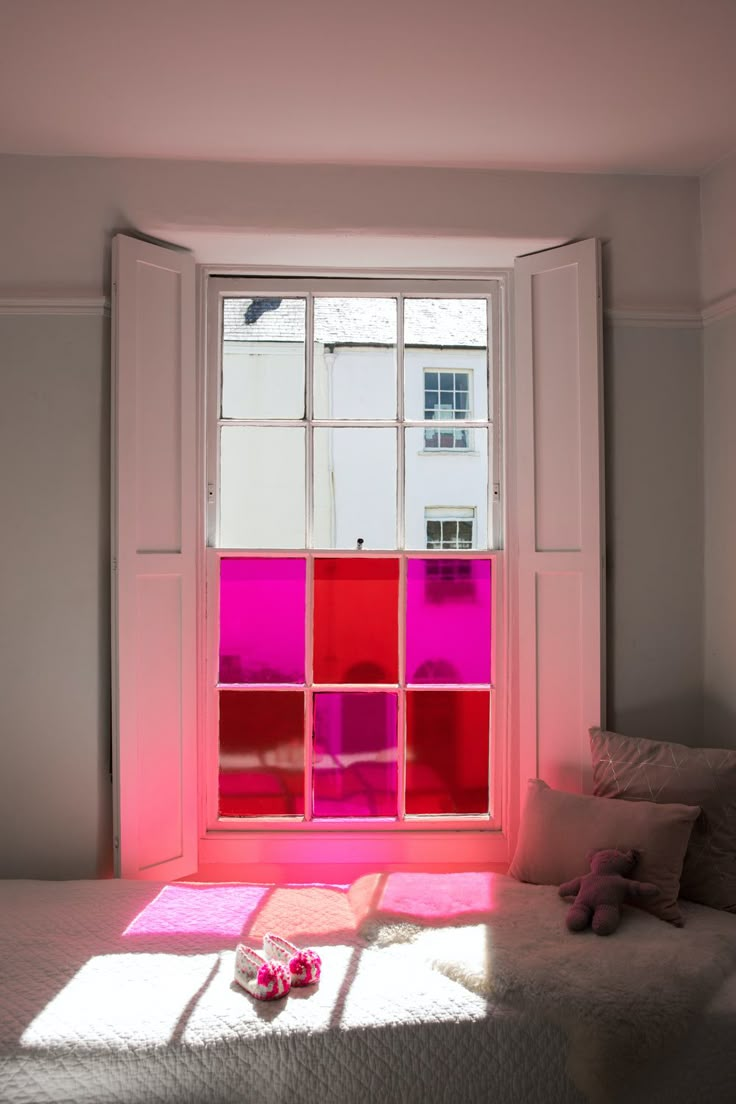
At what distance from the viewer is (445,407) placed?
10.3 feet

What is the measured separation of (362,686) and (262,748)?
1.40ft

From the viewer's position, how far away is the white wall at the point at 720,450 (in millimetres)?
2869

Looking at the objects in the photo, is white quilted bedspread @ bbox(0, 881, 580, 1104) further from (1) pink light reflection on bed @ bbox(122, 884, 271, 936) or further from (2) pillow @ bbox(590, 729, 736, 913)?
(2) pillow @ bbox(590, 729, 736, 913)

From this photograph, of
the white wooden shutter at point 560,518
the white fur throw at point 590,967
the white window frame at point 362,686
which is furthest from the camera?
the white window frame at point 362,686

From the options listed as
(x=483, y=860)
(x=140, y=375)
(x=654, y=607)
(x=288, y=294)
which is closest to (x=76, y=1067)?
(x=483, y=860)

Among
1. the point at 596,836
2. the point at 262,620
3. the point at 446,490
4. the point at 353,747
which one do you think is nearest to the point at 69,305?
the point at 262,620

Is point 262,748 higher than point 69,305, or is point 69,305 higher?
point 69,305

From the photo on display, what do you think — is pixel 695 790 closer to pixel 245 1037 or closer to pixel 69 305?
pixel 245 1037

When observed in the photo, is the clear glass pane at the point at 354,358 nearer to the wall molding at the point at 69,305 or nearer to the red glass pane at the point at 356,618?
the red glass pane at the point at 356,618

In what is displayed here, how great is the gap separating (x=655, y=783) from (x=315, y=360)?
6.06 ft

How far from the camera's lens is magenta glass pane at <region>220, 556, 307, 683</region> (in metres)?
3.08

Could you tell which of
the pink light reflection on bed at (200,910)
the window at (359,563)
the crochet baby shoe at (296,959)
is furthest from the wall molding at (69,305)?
the crochet baby shoe at (296,959)

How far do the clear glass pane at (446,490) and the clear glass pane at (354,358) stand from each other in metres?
0.19

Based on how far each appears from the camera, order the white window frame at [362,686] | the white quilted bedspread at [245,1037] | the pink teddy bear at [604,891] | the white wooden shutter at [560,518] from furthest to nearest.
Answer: the white window frame at [362,686] < the white wooden shutter at [560,518] < the pink teddy bear at [604,891] < the white quilted bedspread at [245,1037]
